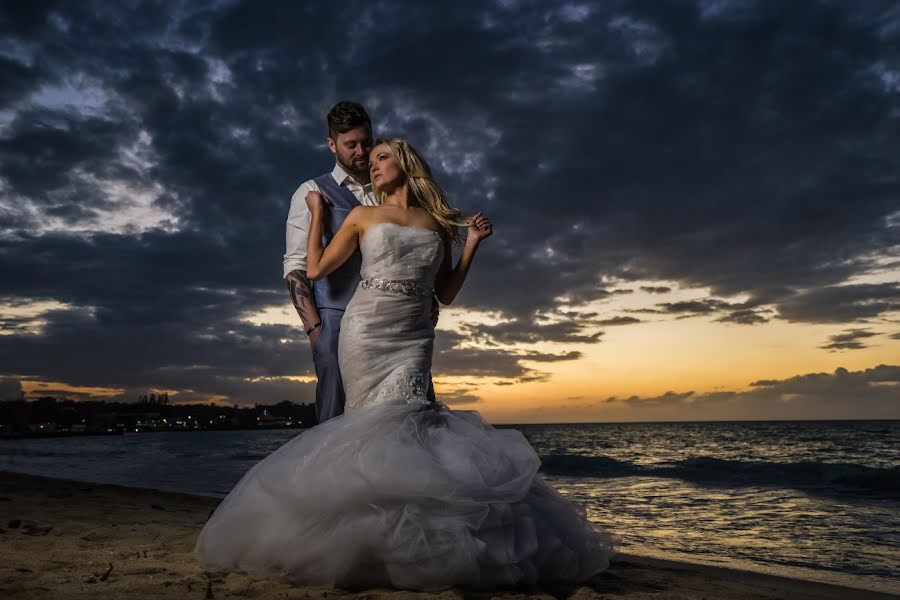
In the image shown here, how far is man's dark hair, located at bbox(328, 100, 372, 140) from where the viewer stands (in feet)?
13.3

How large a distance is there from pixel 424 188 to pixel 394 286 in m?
0.61

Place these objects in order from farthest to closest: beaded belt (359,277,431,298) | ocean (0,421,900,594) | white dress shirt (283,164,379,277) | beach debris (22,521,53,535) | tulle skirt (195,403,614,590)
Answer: ocean (0,421,900,594) → beach debris (22,521,53,535) → white dress shirt (283,164,379,277) → beaded belt (359,277,431,298) → tulle skirt (195,403,614,590)

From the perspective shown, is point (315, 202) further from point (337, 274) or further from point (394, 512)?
point (394, 512)

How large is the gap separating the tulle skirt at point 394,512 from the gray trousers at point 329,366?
52cm

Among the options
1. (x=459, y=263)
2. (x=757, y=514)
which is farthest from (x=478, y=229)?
(x=757, y=514)

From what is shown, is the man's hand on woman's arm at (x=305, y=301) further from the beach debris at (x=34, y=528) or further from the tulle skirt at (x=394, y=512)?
the beach debris at (x=34, y=528)

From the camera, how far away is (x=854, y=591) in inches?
190

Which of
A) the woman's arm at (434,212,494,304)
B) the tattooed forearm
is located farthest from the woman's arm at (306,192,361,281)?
the woman's arm at (434,212,494,304)

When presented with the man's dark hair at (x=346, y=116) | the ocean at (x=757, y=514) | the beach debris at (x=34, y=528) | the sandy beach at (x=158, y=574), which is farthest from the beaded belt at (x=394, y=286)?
the ocean at (x=757, y=514)

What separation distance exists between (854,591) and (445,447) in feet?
11.6

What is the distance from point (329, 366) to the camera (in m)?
4.05

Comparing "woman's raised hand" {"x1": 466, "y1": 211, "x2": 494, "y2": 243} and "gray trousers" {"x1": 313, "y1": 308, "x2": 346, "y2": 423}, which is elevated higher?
"woman's raised hand" {"x1": 466, "y1": 211, "x2": 494, "y2": 243}

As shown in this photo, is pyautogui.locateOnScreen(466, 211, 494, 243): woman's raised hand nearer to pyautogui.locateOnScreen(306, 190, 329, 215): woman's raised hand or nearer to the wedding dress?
the wedding dress

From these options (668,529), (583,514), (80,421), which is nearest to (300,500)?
(583,514)
